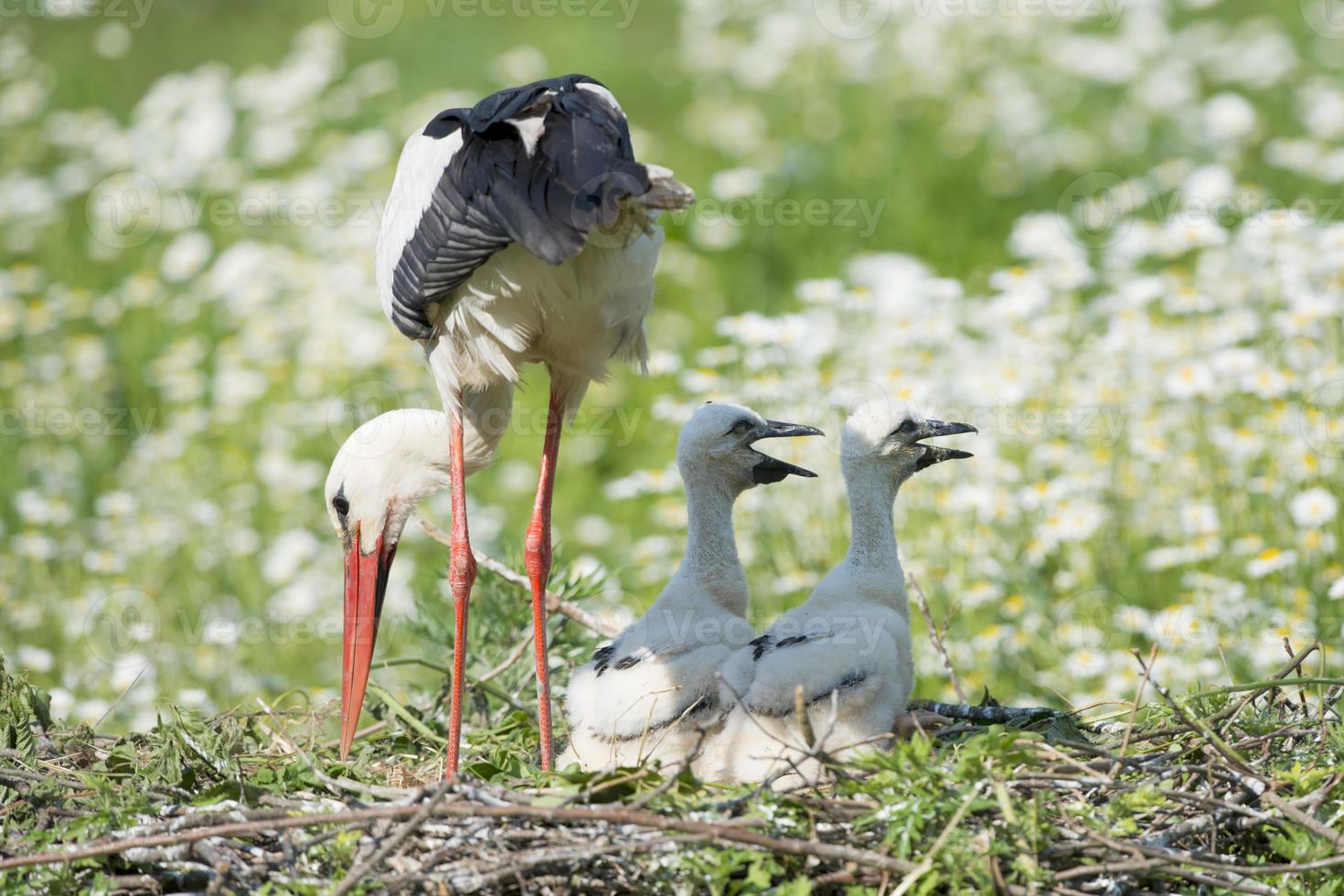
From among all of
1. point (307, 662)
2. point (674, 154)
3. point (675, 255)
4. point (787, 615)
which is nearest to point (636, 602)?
point (307, 662)

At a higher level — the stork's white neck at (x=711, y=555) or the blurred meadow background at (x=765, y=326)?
the blurred meadow background at (x=765, y=326)

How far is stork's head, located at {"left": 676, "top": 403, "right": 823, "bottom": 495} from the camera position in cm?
427

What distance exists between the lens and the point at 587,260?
402 cm

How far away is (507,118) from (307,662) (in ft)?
13.2

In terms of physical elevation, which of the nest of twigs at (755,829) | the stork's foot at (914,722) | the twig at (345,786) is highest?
the stork's foot at (914,722)

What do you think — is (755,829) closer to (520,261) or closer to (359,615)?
(520,261)

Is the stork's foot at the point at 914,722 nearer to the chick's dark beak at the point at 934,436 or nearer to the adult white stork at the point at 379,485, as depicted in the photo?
the chick's dark beak at the point at 934,436

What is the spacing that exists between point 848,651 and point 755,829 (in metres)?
0.70

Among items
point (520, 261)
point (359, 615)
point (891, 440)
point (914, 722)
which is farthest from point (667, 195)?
point (359, 615)

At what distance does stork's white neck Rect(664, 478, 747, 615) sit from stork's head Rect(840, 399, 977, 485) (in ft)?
1.30

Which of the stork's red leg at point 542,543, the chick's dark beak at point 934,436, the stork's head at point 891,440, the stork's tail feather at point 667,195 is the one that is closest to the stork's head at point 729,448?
the stork's head at point 891,440

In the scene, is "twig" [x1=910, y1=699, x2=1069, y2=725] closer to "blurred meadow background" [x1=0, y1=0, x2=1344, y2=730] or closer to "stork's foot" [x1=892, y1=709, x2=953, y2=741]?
"stork's foot" [x1=892, y1=709, x2=953, y2=741]

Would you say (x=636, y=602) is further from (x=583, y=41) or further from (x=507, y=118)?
(x=583, y=41)

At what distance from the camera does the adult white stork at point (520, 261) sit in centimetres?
355
